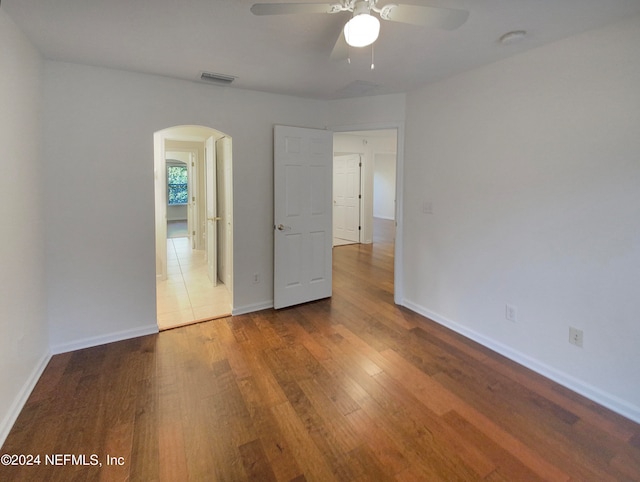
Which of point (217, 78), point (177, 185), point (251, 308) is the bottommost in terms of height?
point (251, 308)

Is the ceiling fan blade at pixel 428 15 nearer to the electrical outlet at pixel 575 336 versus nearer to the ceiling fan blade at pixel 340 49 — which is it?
the ceiling fan blade at pixel 340 49

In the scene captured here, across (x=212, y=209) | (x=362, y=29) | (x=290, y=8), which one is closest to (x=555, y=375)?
(x=362, y=29)

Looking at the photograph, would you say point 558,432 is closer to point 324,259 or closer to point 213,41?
point 324,259

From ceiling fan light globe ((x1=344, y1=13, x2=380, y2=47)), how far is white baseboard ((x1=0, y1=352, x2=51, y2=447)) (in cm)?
274

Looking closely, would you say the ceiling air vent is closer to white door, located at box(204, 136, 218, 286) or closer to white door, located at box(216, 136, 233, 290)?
white door, located at box(216, 136, 233, 290)

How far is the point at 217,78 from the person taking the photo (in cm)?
297

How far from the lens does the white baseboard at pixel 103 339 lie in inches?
107

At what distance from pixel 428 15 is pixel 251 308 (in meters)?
3.06

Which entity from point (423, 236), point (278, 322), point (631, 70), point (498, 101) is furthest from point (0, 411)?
point (631, 70)

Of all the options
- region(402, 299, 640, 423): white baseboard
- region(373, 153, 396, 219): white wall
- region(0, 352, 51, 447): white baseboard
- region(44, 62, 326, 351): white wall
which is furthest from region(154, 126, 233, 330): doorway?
region(373, 153, 396, 219): white wall

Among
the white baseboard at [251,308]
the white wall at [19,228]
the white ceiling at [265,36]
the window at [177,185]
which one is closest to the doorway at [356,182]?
the white baseboard at [251,308]

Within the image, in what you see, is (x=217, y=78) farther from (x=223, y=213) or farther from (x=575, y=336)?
(x=575, y=336)

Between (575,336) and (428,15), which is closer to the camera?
(428,15)

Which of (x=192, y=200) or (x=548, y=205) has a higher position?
(x=192, y=200)
